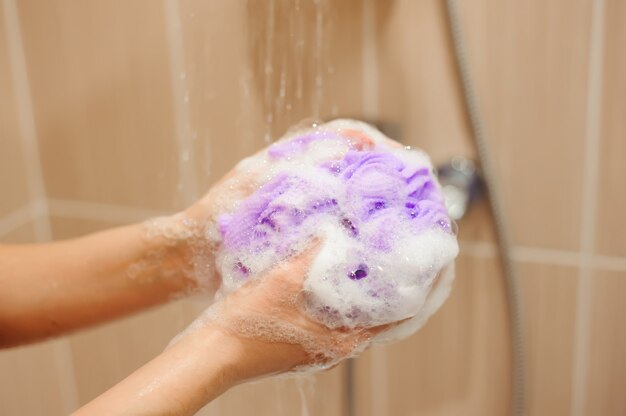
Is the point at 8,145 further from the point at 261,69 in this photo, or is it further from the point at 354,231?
the point at 354,231

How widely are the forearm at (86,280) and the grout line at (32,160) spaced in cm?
42

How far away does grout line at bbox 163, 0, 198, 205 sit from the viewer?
0.98 meters

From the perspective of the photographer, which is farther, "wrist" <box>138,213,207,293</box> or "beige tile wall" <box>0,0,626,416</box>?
"beige tile wall" <box>0,0,626,416</box>

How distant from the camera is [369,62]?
0.91 metres

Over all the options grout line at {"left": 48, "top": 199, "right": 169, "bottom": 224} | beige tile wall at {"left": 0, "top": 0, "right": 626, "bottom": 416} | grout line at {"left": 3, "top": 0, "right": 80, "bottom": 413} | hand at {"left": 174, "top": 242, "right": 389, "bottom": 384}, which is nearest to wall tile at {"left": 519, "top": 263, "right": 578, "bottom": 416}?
beige tile wall at {"left": 0, "top": 0, "right": 626, "bottom": 416}

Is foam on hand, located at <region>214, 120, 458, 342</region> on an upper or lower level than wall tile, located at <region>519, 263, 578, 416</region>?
upper

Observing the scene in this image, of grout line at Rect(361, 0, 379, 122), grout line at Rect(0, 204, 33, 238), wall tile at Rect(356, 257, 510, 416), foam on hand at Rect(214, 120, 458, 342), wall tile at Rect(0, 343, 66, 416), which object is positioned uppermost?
grout line at Rect(361, 0, 379, 122)

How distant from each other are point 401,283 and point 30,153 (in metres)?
0.74

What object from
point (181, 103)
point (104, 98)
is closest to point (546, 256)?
point (181, 103)

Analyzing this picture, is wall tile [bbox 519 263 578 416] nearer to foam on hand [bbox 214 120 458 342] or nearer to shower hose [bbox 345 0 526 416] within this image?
shower hose [bbox 345 0 526 416]

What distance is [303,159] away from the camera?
669 millimetres

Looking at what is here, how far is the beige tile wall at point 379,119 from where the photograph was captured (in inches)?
33.4

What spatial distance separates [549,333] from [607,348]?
7 centimetres

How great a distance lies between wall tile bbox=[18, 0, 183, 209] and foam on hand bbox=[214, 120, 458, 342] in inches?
16.2
